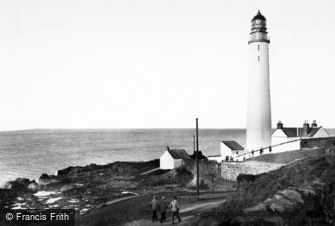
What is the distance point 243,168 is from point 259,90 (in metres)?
11.1

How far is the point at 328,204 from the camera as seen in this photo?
648 inches

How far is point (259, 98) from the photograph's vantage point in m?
45.4

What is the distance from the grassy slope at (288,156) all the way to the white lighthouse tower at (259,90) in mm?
4270

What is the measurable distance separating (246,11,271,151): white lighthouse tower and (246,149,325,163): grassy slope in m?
4.27

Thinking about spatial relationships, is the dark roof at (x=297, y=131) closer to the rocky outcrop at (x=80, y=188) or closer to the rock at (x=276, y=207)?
the rocky outcrop at (x=80, y=188)

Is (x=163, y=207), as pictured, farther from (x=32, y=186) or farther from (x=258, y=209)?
(x=32, y=186)

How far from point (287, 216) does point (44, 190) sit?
3737 centimetres

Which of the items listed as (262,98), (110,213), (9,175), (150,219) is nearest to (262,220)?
(150,219)

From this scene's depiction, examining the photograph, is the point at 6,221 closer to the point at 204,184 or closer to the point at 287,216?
the point at 204,184

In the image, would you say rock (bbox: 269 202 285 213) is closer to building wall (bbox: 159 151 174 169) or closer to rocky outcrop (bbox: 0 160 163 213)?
rocky outcrop (bbox: 0 160 163 213)

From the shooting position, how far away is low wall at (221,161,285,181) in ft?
120

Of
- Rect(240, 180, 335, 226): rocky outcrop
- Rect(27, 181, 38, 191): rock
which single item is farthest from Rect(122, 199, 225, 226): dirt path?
Rect(27, 181, 38, 191): rock

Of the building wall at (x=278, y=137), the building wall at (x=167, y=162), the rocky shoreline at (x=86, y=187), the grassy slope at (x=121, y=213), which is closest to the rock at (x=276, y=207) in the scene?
the grassy slope at (x=121, y=213)

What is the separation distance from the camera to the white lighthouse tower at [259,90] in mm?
45062
